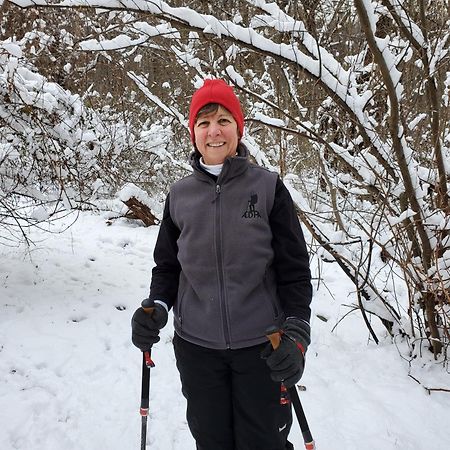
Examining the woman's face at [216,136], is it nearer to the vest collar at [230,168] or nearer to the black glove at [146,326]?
the vest collar at [230,168]

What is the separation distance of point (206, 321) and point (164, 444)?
1.45 meters

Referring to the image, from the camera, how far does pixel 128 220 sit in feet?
28.0

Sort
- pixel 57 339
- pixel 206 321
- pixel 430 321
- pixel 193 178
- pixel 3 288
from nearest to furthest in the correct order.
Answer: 1. pixel 206 321
2. pixel 193 178
3. pixel 430 321
4. pixel 57 339
5. pixel 3 288

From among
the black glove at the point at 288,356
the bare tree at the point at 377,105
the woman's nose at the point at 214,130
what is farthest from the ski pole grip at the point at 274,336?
the bare tree at the point at 377,105

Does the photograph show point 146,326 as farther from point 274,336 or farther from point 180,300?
point 274,336

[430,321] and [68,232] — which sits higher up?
[68,232]

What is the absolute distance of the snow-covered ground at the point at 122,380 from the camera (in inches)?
102

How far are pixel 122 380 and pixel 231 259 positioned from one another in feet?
7.28

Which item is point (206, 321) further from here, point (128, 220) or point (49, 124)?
point (128, 220)

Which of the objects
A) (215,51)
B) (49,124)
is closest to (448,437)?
(215,51)

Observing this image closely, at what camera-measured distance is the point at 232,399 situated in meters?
1.69

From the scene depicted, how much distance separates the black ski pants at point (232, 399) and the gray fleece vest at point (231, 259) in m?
0.07

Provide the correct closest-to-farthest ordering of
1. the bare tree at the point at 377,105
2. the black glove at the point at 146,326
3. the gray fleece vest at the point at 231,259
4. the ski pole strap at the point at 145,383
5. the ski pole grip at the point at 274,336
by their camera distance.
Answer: the ski pole grip at the point at 274,336 → the gray fleece vest at the point at 231,259 → the black glove at the point at 146,326 → the ski pole strap at the point at 145,383 → the bare tree at the point at 377,105

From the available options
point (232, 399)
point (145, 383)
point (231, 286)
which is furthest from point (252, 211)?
point (145, 383)
